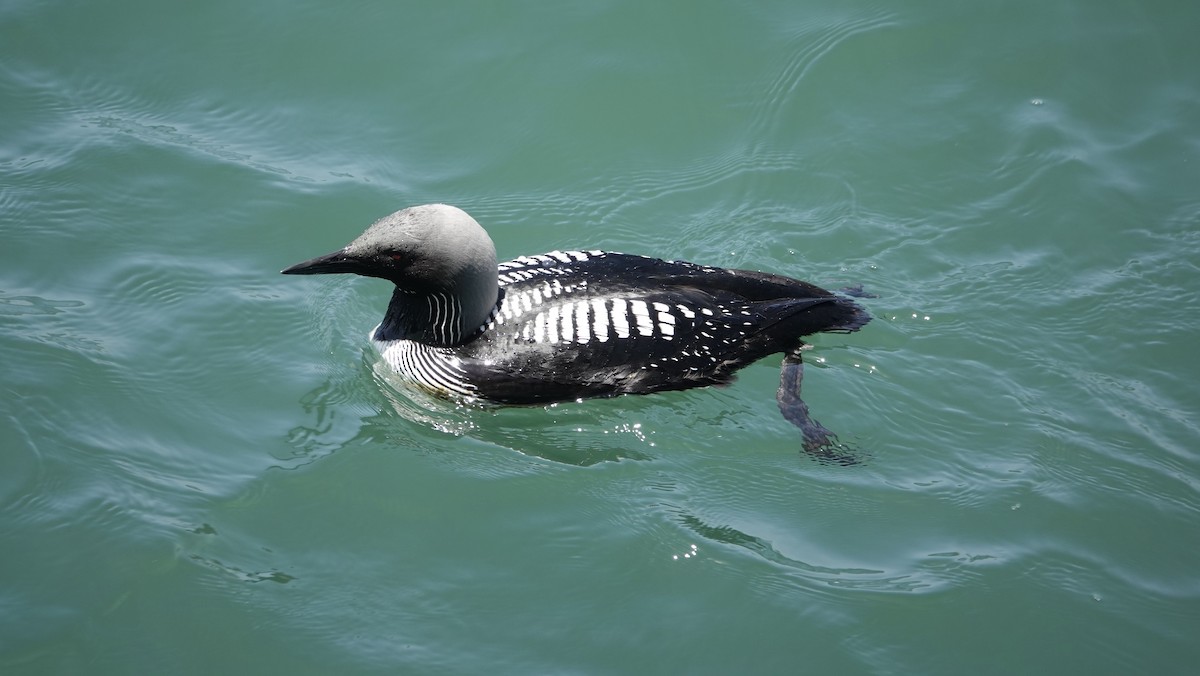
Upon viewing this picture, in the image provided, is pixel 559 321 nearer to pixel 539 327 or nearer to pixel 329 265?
pixel 539 327

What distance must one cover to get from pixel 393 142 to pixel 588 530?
11.2 feet

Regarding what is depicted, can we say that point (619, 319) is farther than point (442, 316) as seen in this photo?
No

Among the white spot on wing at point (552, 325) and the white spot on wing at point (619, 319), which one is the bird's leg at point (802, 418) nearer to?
the white spot on wing at point (619, 319)

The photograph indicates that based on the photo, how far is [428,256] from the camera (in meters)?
5.23

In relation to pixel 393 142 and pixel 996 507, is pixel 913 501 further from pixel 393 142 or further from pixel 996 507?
pixel 393 142

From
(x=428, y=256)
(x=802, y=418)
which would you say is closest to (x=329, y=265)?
(x=428, y=256)

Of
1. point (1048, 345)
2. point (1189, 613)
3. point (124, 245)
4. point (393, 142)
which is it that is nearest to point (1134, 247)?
point (1048, 345)

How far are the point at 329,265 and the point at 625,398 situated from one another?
161cm

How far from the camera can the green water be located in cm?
436

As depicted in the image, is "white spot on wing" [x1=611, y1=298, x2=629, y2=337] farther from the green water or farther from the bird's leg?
the bird's leg

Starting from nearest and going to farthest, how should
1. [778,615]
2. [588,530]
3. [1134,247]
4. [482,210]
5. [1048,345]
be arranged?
[778,615] < [588,530] < [1048,345] < [1134,247] < [482,210]

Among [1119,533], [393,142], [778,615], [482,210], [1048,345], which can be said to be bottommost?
[778,615]

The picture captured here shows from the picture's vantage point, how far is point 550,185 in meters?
6.82

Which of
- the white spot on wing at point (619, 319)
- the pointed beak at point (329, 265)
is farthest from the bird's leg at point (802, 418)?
the pointed beak at point (329, 265)
